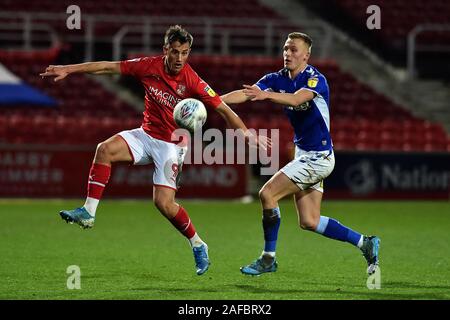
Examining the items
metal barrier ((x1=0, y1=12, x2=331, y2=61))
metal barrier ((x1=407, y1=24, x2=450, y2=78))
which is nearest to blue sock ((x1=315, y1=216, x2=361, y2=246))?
metal barrier ((x1=0, y1=12, x2=331, y2=61))

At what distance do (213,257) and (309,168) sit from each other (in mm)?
2084

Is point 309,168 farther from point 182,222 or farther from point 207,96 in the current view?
point 182,222

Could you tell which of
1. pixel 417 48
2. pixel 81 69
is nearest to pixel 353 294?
pixel 81 69

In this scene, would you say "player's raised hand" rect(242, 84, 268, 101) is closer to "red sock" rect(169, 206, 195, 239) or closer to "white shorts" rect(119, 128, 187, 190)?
"white shorts" rect(119, 128, 187, 190)

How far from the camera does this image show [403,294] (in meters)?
7.22

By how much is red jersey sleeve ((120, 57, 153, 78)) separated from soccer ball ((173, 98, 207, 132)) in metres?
0.60

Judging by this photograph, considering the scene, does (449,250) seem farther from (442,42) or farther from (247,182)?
(442,42)

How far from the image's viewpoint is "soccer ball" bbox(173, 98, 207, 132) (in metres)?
7.83

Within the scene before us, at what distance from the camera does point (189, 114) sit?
7.83 metres

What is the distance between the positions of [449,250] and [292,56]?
3700 millimetres

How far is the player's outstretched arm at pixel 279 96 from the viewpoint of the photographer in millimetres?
7758

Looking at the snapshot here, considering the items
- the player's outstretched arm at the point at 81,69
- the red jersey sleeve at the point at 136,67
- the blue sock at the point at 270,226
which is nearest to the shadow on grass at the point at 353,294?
the blue sock at the point at 270,226

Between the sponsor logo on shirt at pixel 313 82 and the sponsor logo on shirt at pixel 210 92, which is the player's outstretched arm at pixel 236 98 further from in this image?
the sponsor logo on shirt at pixel 313 82

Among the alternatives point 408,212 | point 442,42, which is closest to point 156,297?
point 408,212
